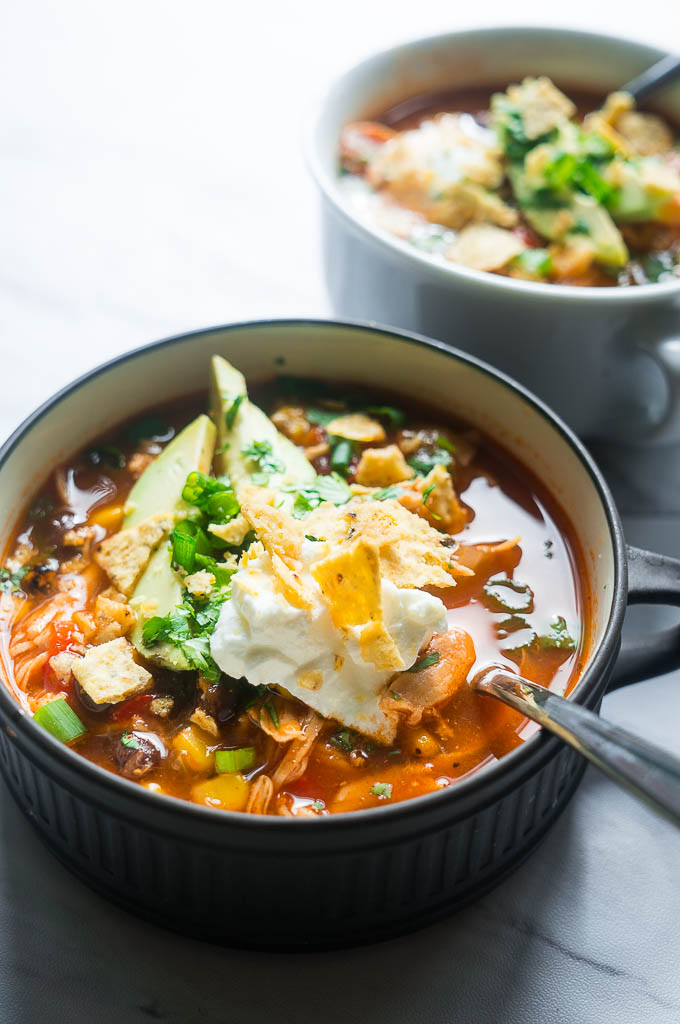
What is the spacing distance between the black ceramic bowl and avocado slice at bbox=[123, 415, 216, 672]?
0.13m

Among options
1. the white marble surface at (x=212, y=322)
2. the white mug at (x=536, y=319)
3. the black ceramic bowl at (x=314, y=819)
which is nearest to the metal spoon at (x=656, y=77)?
the white marble surface at (x=212, y=322)

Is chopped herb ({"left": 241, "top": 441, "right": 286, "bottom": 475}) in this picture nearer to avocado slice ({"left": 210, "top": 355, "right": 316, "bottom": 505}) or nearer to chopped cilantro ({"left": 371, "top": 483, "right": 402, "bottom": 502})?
avocado slice ({"left": 210, "top": 355, "right": 316, "bottom": 505})

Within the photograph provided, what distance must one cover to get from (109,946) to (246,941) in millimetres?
205

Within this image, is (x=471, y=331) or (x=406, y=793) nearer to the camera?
(x=406, y=793)

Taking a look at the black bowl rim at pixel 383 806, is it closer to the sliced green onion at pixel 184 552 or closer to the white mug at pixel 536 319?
the sliced green onion at pixel 184 552

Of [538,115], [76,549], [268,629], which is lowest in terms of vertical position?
[76,549]

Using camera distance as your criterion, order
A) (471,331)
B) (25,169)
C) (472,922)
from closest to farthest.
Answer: (472,922) < (471,331) < (25,169)

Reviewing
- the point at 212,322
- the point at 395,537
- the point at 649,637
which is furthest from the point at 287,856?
the point at 212,322

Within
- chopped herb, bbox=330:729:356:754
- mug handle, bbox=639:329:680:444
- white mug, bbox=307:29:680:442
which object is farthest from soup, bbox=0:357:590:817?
mug handle, bbox=639:329:680:444

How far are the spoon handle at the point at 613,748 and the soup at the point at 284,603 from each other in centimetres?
16

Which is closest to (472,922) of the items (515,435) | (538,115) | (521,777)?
(521,777)

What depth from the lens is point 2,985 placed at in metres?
1.49

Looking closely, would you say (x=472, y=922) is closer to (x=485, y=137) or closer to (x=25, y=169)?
(x=485, y=137)

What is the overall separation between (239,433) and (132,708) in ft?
1.66
